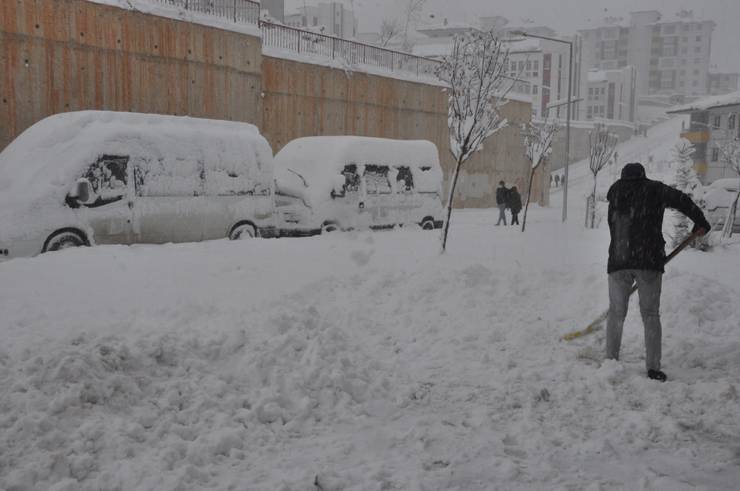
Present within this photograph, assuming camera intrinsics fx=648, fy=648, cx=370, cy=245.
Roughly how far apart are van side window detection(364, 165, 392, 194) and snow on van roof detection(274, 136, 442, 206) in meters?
0.13

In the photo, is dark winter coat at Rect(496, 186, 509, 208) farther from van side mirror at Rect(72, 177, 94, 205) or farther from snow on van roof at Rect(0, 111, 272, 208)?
van side mirror at Rect(72, 177, 94, 205)

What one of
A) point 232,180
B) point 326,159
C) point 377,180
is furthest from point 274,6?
point 232,180

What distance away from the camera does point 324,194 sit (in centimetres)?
1302

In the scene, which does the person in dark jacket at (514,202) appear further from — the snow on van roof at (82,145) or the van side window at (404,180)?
the snow on van roof at (82,145)

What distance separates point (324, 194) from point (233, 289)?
6444 millimetres

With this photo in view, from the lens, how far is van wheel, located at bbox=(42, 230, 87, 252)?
843 cm

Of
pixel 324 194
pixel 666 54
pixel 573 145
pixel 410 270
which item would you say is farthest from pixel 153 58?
pixel 666 54

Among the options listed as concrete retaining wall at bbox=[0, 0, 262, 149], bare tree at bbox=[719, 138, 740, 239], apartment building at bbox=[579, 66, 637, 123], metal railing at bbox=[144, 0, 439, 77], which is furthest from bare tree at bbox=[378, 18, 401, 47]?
apartment building at bbox=[579, 66, 637, 123]

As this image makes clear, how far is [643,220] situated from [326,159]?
345 inches

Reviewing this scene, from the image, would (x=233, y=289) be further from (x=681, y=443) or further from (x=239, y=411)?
(x=681, y=443)

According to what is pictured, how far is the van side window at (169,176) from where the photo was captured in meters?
9.63

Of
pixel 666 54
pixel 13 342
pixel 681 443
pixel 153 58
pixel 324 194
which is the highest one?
pixel 666 54

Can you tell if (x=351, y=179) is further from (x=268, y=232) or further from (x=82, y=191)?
(x=82, y=191)

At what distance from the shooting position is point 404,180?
14828 mm
